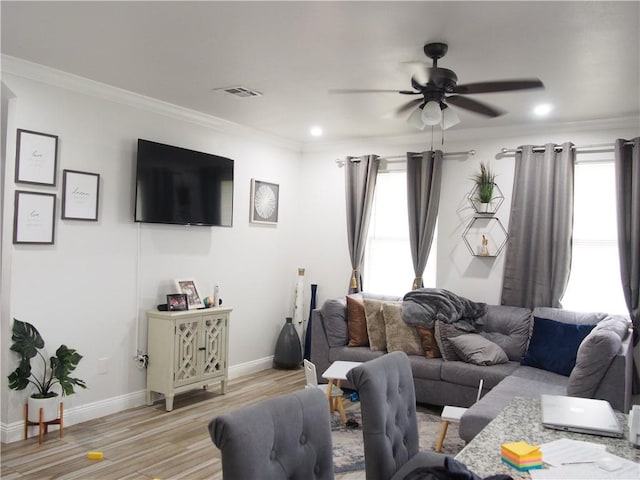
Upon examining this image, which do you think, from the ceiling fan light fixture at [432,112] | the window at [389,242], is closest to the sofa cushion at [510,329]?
the window at [389,242]

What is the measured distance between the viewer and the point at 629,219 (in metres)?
4.50

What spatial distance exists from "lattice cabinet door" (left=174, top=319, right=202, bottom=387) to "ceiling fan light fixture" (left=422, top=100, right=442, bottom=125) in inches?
104

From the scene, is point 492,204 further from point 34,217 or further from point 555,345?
point 34,217

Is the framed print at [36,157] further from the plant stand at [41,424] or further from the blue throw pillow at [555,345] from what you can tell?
the blue throw pillow at [555,345]

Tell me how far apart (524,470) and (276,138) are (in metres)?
4.94

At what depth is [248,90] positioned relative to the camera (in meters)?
4.13

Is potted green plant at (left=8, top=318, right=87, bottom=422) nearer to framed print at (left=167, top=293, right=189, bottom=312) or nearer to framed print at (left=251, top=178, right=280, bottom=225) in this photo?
framed print at (left=167, top=293, right=189, bottom=312)

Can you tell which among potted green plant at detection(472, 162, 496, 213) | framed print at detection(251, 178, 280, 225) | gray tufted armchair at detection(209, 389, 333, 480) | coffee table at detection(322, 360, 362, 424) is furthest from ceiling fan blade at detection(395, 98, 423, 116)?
framed print at detection(251, 178, 280, 225)

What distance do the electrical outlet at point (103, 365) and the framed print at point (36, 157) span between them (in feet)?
4.72

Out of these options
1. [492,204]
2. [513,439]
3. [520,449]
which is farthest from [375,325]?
[520,449]

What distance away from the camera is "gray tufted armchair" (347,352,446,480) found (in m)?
1.87

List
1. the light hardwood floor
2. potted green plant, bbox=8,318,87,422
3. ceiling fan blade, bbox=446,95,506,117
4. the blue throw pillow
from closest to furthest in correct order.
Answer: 1. the light hardwood floor
2. ceiling fan blade, bbox=446,95,506,117
3. potted green plant, bbox=8,318,87,422
4. the blue throw pillow

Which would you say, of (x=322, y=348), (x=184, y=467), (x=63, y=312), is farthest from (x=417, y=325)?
(x=63, y=312)

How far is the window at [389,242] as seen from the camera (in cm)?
579
